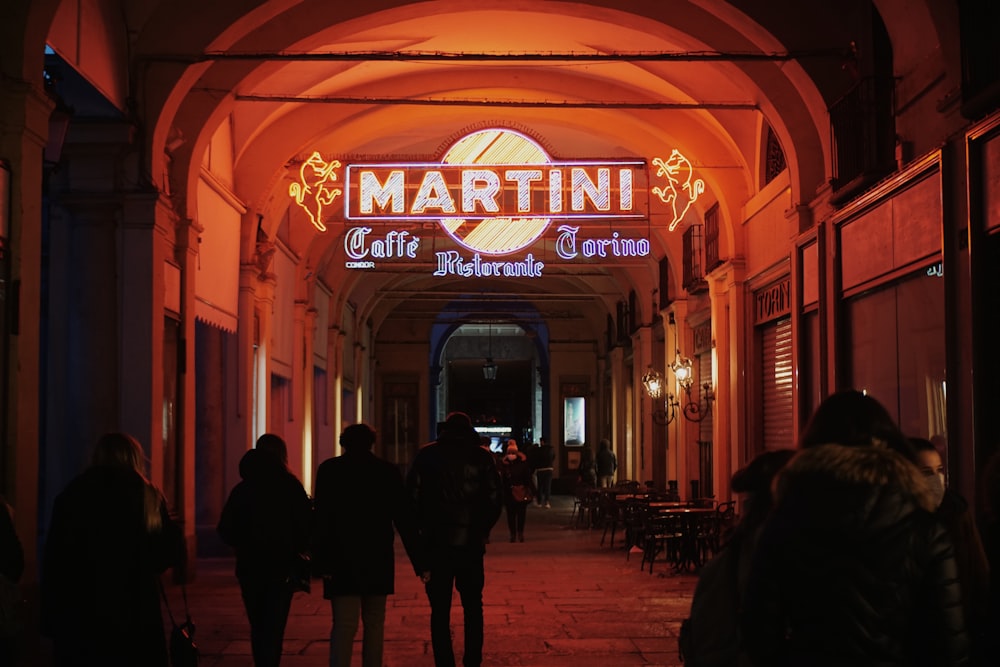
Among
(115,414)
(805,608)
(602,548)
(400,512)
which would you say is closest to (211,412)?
(115,414)

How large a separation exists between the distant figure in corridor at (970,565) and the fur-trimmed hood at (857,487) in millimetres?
176

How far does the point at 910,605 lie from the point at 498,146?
11.4 m

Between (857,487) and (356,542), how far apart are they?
3.71 m

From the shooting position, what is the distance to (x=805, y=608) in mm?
3283

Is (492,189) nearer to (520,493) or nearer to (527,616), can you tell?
(520,493)

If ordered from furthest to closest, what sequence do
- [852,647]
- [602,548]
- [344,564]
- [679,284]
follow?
[679,284] < [602,548] < [344,564] < [852,647]

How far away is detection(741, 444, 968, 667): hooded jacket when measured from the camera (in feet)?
10.6

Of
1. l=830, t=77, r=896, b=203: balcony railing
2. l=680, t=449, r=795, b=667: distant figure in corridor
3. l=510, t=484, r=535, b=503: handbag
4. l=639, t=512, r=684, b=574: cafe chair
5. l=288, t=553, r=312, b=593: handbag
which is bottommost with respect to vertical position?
l=639, t=512, r=684, b=574: cafe chair

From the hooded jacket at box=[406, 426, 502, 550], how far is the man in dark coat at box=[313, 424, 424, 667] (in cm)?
45

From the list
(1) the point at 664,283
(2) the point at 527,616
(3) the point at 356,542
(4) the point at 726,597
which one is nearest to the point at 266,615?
(3) the point at 356,542

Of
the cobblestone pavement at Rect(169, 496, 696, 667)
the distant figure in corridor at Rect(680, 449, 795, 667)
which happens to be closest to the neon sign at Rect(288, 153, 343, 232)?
the cobblestone pavement at Rect(169, 496, 696, 667)

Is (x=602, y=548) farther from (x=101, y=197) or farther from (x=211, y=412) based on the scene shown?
(x=101, y=197)

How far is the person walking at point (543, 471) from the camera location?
25.8 m

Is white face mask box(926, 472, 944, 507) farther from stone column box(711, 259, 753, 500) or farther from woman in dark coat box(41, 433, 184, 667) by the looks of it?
stone column box(711, 259, 753, 500)
